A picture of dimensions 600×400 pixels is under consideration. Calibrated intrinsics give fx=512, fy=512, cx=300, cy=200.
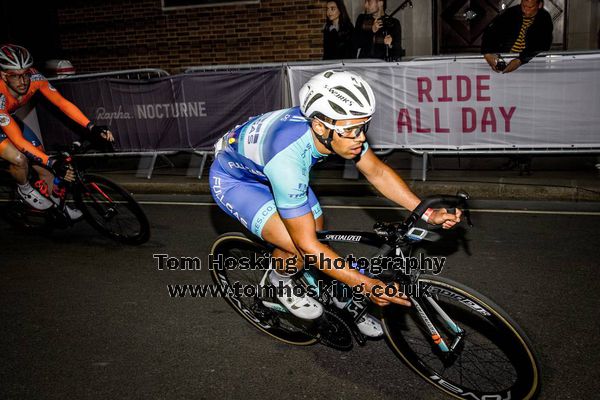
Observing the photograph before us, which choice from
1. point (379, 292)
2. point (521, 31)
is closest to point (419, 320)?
point (379, 292)

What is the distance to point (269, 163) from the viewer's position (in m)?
2.79

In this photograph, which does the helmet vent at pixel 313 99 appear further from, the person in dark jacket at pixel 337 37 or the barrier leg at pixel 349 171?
the person in dark jacket at pixel 337 37

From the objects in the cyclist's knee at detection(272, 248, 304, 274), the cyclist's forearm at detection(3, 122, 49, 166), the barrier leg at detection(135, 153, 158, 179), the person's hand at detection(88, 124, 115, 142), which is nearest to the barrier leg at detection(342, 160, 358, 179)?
the barrier leg at detection(135, 153, 158, 179)

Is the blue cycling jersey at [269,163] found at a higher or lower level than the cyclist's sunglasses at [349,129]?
lower

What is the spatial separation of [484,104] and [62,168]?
18.5 feet

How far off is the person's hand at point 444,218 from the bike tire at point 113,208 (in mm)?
3668

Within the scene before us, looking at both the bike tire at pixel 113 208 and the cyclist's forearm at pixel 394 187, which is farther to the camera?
the bike tire at pixel 113 208

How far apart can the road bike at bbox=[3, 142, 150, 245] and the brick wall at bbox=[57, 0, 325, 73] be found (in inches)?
267

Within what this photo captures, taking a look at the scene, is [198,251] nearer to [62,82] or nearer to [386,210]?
[386,210]

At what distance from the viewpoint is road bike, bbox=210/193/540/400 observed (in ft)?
8.76

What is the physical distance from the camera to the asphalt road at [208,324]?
332 cm

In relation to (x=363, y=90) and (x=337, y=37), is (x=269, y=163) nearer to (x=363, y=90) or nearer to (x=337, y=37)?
(x=363, y=90)

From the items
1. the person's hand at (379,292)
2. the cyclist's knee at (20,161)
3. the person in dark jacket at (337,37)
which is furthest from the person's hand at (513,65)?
the cyclist's knee at (20,161)

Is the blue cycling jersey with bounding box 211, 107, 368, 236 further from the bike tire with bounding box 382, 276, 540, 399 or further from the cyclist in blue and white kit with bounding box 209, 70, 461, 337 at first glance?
the bike tire with bounding box 382, 276, 540, 399
